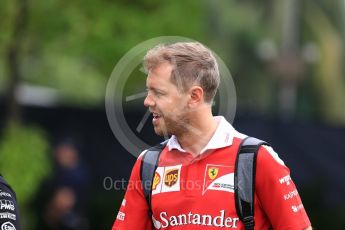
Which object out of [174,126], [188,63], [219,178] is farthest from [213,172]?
[188,63]

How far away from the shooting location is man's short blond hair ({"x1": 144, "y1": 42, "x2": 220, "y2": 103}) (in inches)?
189

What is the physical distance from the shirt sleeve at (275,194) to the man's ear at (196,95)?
0.44 meters

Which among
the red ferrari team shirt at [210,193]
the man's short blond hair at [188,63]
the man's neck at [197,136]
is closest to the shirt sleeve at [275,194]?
the red ferrari team shirt at [210,193]

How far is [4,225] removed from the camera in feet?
14.7

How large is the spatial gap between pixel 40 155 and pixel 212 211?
858 cm

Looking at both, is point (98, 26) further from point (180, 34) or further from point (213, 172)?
point (213, 172)

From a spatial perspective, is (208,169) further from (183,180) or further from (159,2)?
(159,2)

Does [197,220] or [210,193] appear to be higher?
[210,193]

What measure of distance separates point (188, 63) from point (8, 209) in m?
1.15

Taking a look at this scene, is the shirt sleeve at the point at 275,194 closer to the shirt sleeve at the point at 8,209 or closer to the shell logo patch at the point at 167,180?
the shell logo patch at the point at 167,180

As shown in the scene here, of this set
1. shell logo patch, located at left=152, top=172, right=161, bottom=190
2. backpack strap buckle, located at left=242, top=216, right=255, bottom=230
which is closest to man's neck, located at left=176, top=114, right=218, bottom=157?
shell logo patch, located at left=152, top=172, right=161, bottom=190

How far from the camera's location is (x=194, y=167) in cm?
488

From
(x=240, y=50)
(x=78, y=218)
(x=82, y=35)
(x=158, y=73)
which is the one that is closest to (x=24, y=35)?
(x=82, y=35)

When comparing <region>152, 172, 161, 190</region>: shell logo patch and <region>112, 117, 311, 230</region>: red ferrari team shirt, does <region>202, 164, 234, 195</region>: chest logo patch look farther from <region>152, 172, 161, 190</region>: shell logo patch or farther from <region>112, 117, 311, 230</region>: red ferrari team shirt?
<region>152, 172, 161, 190</region>: shell logo patch
